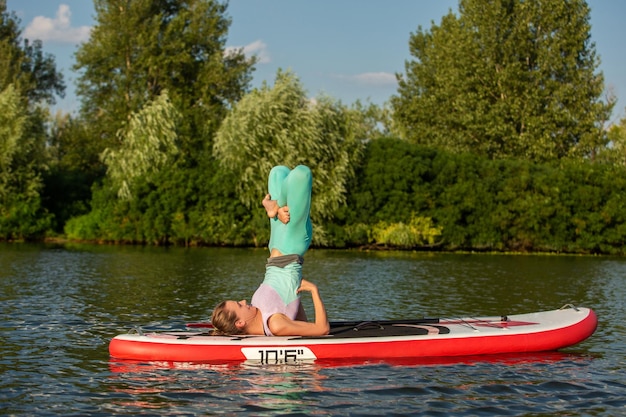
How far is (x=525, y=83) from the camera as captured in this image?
169 feet

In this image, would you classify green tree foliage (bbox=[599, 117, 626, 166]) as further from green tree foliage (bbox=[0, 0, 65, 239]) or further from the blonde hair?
the blonde hair

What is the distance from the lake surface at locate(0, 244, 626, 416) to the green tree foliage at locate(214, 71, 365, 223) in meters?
12.7

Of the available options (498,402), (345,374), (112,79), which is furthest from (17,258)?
(112,79)

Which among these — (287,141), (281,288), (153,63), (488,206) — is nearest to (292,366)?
(281,288)

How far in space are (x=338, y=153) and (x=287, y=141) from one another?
3.09m

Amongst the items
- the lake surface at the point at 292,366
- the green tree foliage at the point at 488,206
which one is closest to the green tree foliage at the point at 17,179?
the green tree foliage at the point at 488,206

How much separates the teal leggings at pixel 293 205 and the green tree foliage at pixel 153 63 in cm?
4316

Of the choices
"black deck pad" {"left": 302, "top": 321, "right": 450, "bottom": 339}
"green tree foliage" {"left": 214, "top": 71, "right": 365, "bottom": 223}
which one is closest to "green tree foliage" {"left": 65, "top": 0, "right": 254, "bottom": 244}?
"green tree foliage" {"left": 214, "top": 71, "right": 365, "bottom": 223}

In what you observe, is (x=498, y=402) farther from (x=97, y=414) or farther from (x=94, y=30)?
(x=94, y=30)

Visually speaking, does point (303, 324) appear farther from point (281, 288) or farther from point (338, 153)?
point (338, 153)

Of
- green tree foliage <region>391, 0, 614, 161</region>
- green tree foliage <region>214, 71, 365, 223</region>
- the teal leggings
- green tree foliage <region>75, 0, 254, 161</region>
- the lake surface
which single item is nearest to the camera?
the lake surface

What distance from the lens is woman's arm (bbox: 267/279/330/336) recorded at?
11172mm

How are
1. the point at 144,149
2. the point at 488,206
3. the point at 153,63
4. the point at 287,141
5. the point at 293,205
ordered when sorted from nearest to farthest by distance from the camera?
the point at 293,205
the point at 287,141
the point at 488,206
the point at 144,149
the point at 153,63

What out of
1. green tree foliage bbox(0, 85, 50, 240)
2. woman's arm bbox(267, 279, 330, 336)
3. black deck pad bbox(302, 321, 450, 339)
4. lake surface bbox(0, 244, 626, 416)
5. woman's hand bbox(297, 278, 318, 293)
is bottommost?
lake surface bbox(0, 244, 626, 416)
